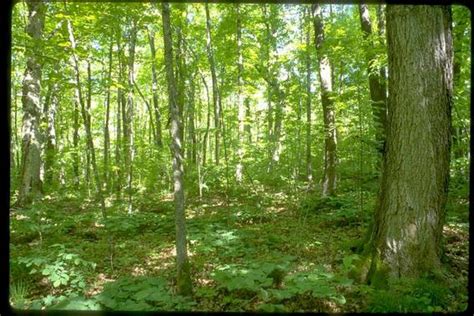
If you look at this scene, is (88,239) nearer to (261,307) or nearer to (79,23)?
(79,23)

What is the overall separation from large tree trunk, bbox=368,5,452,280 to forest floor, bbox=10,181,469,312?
14.7 inches

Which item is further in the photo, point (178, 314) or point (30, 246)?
point (30, 246)

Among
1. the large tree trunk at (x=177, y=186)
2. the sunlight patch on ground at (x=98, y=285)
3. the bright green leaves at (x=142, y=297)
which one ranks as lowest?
the sunlight patch on ground at (x=98, y=285)

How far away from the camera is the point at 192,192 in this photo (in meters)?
11.6

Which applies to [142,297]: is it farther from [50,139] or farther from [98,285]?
[50,139]

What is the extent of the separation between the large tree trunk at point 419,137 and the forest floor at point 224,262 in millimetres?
374

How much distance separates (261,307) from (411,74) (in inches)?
112

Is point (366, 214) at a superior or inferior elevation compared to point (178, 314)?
superior

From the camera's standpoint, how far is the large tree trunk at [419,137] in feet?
12.5

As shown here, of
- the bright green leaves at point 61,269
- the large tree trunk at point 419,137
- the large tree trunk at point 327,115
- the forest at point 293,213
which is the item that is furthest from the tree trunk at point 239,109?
the large tree trunk at point 419,137

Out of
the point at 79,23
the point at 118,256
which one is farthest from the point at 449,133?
the point at 79,23

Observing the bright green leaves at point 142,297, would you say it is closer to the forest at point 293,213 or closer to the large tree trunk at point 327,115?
the forest at point 293,213

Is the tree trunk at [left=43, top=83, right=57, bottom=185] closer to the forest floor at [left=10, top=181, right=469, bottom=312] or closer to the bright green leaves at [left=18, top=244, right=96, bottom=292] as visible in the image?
the forest floor at [left=10, top=181, right=469, bottom=312]

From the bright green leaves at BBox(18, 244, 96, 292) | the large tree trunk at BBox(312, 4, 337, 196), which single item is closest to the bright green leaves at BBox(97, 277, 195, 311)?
the bright green leaves at BBox(18, 244, 96, 292)
